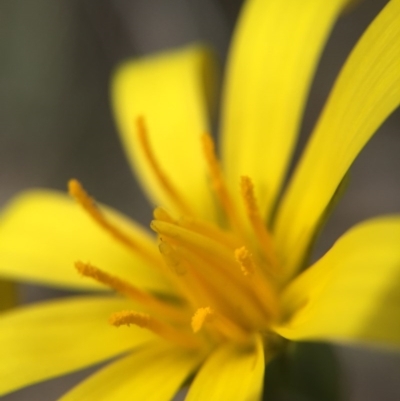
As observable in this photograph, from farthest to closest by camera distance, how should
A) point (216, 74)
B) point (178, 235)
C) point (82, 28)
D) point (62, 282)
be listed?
point (82, 28) < point (216, 74) < point (62, 282) < point (178, 235)

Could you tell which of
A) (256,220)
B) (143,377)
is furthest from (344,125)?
(143,377)

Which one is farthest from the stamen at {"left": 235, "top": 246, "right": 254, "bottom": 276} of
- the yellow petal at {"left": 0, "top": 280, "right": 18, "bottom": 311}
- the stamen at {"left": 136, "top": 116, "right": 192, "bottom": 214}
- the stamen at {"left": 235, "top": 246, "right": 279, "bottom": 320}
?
the yellow petal at {"left": 0, "top": 280, "right": 18, "bottom": 311}

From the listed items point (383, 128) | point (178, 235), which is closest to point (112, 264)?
point (178, 235)

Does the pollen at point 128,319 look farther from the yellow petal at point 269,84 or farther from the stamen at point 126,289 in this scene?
the yellow petal at point 269,84

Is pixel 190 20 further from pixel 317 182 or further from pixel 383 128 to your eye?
pixel 317 182

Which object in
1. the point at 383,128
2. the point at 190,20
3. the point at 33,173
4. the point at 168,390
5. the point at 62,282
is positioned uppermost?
the point at 190,20

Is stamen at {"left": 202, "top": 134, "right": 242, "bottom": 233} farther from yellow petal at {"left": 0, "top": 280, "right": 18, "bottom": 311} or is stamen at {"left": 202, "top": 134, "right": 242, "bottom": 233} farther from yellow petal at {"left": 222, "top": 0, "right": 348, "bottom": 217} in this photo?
yellow petal at {"left": 0, "top": 280, "right": 18, "bottom": 311}

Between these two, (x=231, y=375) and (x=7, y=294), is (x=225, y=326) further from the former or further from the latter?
(x=7, y=294)
